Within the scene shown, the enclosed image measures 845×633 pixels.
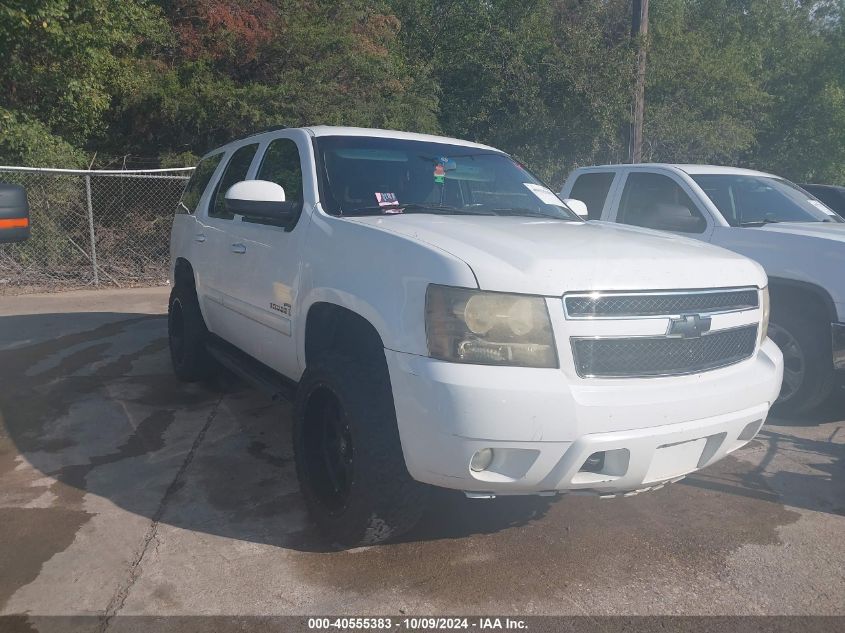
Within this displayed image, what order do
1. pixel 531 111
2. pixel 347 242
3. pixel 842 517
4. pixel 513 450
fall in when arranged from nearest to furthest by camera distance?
1. pixel 513 450
2. pixel 347 242
3. pixel 842 517
4. pixel 531 111

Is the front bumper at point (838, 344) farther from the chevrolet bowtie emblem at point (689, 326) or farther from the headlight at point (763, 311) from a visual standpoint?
the chevrolet bowtie emblem at point (689, 326)

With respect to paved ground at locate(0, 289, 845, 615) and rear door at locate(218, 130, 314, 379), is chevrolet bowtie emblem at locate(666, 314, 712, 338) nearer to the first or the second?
paved ground at locate(0, 289, 845, 615)

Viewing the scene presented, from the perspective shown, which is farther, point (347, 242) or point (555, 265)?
point (347, 242)

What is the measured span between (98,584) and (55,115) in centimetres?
1187

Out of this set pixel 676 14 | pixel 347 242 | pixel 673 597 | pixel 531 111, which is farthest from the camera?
pixel 676 14

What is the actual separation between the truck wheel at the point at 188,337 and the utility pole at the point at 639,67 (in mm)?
10632

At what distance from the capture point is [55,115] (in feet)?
42.3

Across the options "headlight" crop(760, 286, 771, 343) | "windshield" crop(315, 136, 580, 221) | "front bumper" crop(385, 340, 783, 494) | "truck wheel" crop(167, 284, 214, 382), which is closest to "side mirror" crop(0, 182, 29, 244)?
"windshield" crop(315, 136, 580, 221)

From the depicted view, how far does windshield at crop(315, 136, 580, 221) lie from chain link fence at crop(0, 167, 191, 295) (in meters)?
8.09

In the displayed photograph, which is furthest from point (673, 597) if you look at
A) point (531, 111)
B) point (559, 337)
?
point (531, 111)

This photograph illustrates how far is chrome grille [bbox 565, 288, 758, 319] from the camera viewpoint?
2.88 meters

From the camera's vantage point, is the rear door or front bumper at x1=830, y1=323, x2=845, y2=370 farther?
front bumper at x1=830, y1=323, x2=845, y2=370

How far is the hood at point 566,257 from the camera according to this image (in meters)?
2.88

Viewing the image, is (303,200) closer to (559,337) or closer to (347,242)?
(347,242)
